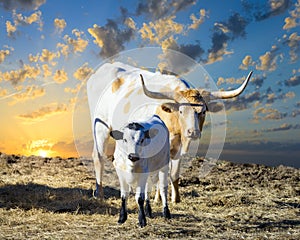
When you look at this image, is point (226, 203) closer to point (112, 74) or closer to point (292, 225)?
point (292, 225)

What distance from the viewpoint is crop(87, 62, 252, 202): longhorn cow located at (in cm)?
694

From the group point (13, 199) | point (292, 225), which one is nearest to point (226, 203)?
point (292, 225)

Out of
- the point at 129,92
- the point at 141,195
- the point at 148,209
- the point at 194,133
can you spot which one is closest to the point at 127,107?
the point at 129,92

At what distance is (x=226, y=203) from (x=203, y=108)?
2319 mm

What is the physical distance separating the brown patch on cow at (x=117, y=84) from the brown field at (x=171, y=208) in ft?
7.07

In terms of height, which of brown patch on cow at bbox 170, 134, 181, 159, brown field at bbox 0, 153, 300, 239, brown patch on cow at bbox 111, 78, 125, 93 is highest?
brown patch on cow at bbox 111, 78, 125, 93

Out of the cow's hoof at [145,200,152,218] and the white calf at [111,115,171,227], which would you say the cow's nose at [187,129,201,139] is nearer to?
the white calf at [111,115,171,227]

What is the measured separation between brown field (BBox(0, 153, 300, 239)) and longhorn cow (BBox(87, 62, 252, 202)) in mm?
936

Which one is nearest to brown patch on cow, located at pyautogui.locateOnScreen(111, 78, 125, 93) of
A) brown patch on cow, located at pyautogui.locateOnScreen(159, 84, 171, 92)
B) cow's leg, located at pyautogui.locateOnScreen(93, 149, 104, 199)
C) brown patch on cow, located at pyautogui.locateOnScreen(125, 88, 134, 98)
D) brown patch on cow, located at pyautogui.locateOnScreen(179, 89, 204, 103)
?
brown patch on cow, located at pyautogui.locateOnScreen(125, 88, 134, 98)

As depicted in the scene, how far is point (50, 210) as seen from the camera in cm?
771

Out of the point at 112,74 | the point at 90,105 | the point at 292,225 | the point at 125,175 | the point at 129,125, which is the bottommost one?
the point at 292,225

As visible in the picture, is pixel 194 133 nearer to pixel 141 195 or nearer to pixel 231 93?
pixel 141 195

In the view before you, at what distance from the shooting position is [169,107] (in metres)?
7.13

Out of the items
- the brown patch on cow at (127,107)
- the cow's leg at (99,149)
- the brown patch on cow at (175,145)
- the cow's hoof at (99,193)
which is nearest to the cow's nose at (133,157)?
the brown patch on cow at (175,145)
